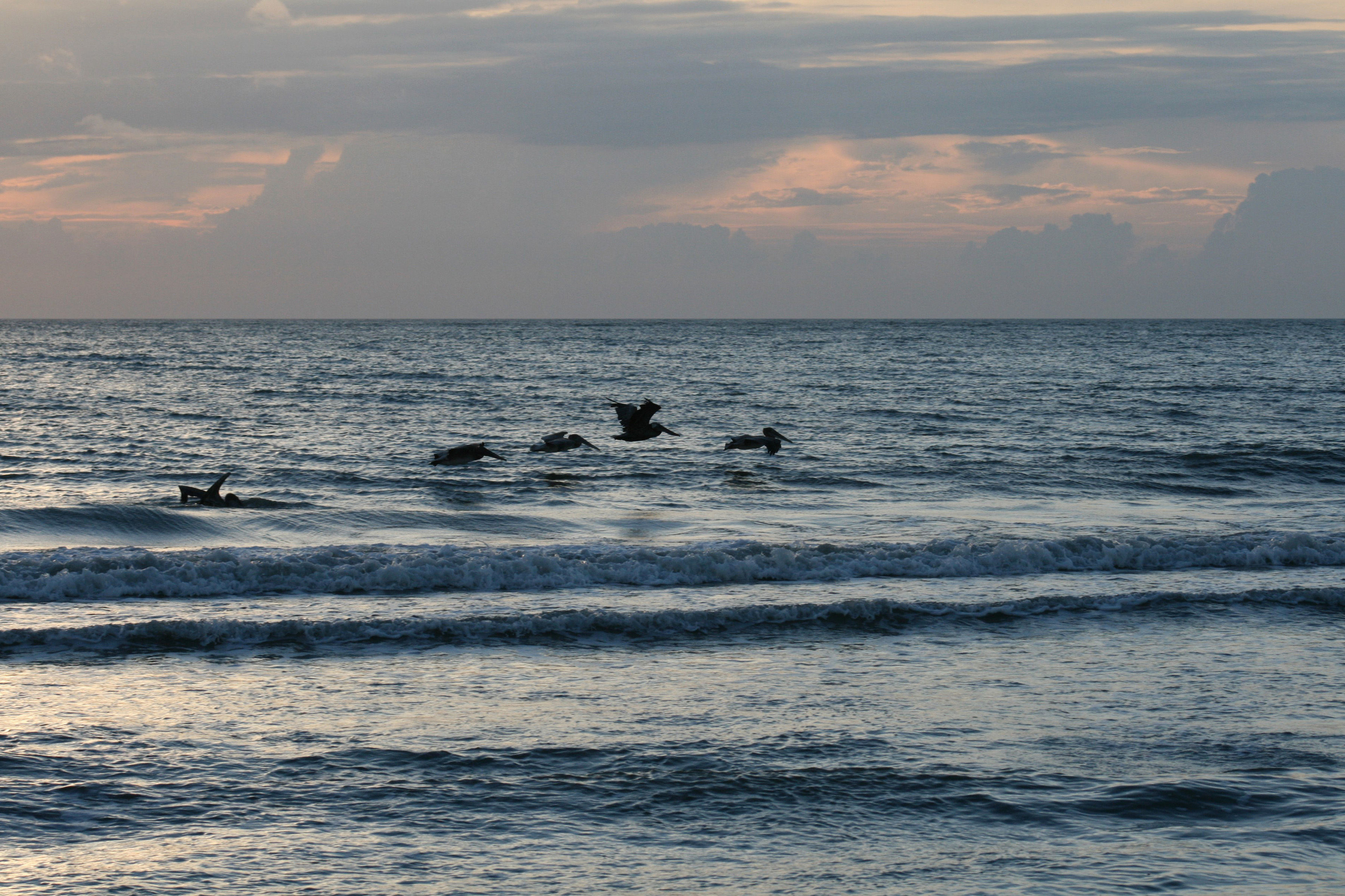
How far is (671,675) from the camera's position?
930 centimetres

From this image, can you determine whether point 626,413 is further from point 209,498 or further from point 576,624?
point 576,624

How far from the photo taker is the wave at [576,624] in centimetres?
1011

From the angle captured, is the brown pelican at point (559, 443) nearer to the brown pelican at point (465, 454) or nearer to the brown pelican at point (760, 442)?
the brown pelican at point (465, 454)

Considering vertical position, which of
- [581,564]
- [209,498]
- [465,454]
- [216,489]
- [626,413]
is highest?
[626,413]

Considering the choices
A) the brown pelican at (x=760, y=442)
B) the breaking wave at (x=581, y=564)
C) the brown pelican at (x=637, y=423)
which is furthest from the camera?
the brown pelican at (x=760, y=442)

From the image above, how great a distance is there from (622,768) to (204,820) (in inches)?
94.0

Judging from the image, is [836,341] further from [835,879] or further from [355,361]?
[835,879]

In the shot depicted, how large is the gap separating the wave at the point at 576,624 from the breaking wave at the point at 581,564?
1804mm

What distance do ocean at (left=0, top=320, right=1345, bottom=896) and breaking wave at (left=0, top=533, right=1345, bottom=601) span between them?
5 centimetres

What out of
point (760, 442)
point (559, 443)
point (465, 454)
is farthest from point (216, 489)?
point (760, 442)

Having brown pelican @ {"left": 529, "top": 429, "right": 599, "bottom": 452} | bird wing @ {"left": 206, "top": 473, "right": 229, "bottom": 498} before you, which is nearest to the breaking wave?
bird wing @ {"left": 206, "top": 473, "right": 229, "bottom": 498}

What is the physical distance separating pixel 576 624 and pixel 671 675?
1754 mm

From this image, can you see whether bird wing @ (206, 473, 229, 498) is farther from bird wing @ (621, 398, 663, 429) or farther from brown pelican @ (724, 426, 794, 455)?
brown pelican @ (724, 426, 794, 455)

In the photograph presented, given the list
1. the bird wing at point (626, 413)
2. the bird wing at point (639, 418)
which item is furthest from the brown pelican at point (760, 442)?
the bird wing at point (626, 413)
